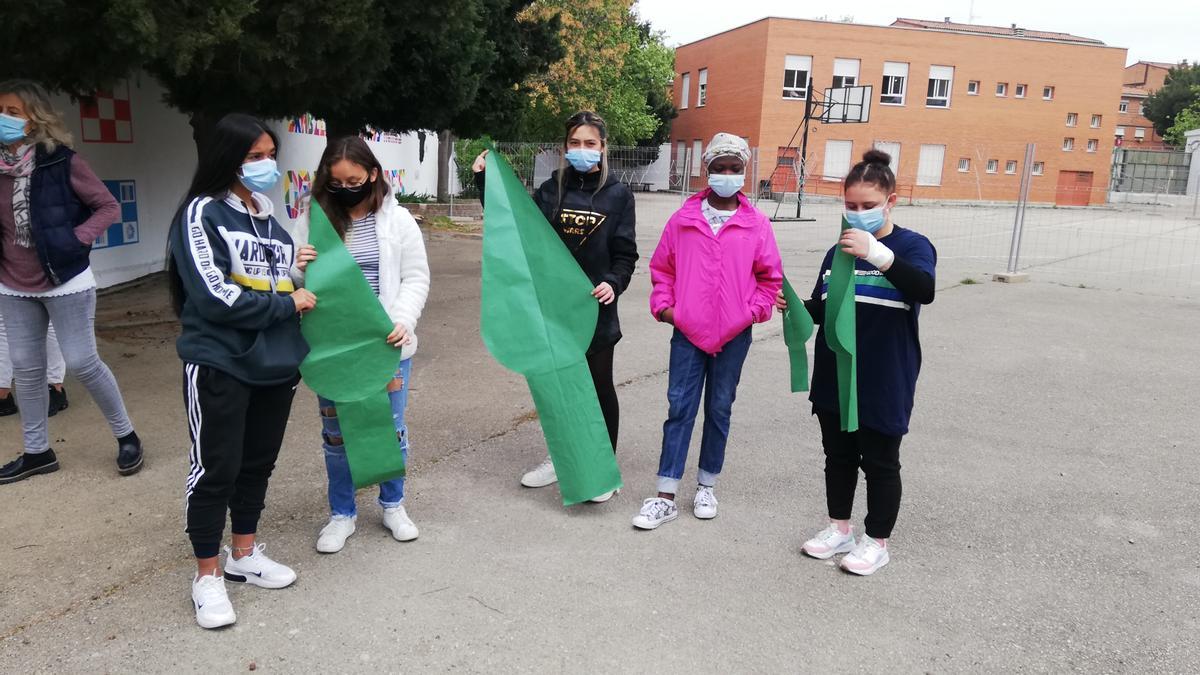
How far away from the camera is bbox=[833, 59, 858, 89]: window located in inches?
1624

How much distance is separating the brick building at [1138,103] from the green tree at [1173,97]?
2618 mm

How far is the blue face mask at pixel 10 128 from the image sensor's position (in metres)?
3.70

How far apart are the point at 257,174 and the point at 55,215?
5.64 feet

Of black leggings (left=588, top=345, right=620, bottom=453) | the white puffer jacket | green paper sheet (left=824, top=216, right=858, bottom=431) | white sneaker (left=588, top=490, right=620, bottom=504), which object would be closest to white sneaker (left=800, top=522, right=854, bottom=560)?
green paper sheet (left=824, top=216, right=858, bottom=431)

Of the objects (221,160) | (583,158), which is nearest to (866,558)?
(583,158)

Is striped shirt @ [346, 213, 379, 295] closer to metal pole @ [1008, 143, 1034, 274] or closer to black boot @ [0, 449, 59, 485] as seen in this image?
black boot @ [0, 449, 59, 485]

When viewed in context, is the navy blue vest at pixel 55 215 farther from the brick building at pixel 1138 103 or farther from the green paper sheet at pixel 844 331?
the brick building at pixel 1138 103

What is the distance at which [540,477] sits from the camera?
4289 mm

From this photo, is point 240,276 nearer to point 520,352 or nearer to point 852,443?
point 520,352

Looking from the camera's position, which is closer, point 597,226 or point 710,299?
point 710,299

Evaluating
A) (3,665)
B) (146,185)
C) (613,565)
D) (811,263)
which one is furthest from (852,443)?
(811,263)

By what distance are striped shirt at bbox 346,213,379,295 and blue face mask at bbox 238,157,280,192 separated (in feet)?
1.58

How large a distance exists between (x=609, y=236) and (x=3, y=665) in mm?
2809

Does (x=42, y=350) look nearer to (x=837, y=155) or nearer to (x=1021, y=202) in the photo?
(x=1021, y=202)
